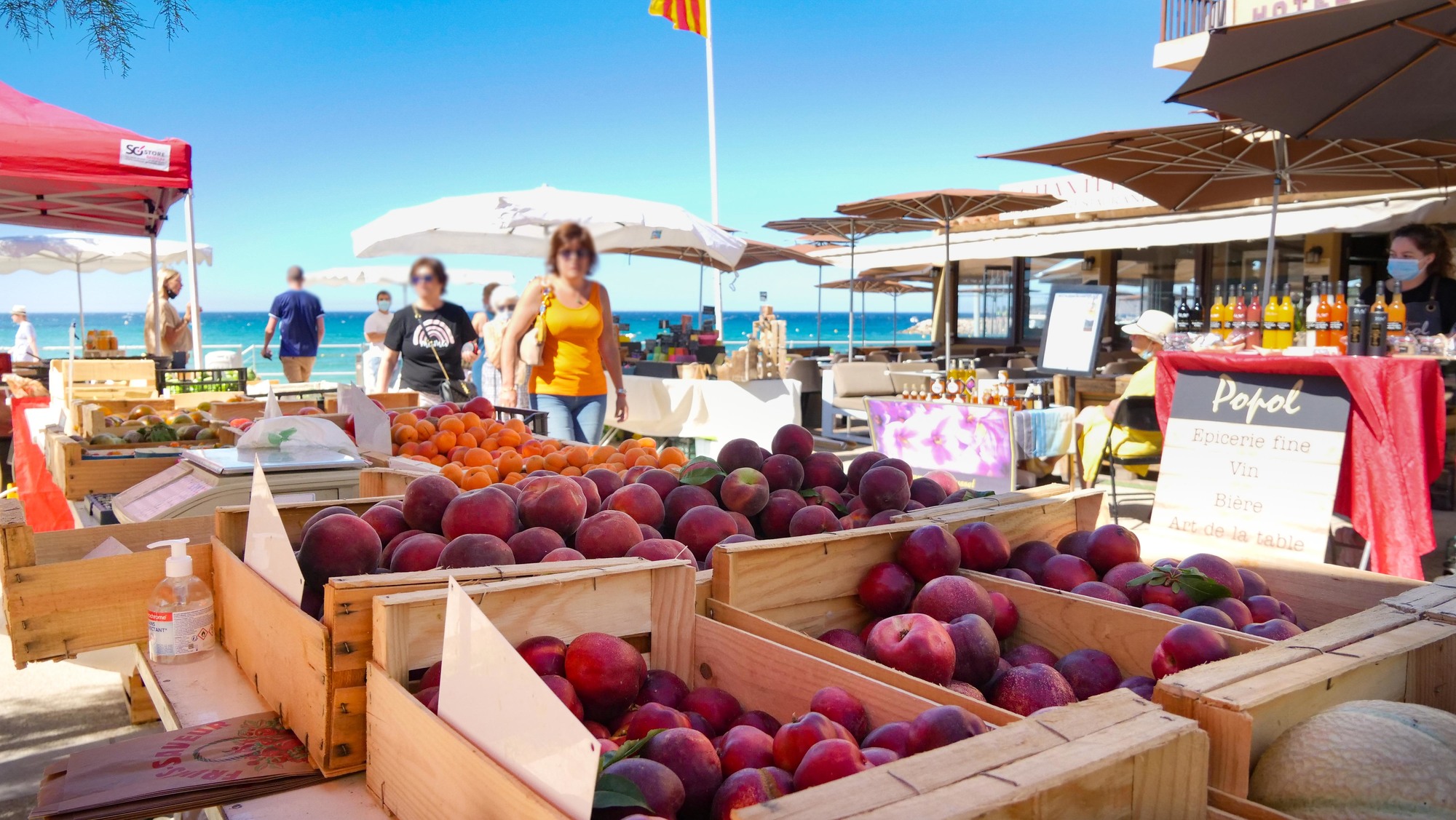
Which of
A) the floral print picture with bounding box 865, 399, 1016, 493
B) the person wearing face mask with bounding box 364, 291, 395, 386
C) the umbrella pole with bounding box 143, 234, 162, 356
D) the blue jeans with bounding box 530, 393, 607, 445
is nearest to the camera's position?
the blue jeans with bounding box 530, 393, 607, 445

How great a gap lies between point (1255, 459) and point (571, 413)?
329cm

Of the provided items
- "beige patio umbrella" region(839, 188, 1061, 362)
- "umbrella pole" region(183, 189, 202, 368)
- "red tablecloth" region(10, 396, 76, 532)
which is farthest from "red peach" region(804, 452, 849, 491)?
"umbrella pole" region(183, 189, 202, 368)

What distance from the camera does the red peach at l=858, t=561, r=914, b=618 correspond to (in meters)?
1.59

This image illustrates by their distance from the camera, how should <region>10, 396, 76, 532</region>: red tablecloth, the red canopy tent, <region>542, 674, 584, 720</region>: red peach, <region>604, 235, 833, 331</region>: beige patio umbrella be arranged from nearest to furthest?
<region>542, 674, 584, 720</region>: red peach, <region>10, 396, 76, 532</region>: red tablecloth, the red canopy tent, <region>604, 235, 833, 331</region>: beige patio umbrella

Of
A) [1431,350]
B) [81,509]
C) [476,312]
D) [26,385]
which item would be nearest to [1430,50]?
[1431,350]

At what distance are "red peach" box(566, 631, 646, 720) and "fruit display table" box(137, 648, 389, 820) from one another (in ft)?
0.91

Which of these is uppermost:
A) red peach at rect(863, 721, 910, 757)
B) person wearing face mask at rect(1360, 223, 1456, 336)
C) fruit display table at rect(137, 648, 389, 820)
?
person wearing face mask at rect(1360, 223, 1456, 336)

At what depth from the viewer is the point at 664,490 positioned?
2004mm

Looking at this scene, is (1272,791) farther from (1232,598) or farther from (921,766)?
(1232,598)

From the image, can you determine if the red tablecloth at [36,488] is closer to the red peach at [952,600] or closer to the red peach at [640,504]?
the red peach at [640,504]

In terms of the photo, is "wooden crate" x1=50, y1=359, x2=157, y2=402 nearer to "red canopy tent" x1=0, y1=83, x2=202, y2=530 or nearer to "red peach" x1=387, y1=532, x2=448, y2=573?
"red canopy tent" x1=0, y1=83, x2=202, y2=530

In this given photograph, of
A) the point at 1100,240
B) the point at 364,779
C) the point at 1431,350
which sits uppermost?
the point at 1100,240

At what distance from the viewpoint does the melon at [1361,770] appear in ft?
2.81

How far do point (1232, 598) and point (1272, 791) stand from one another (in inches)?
27.6
